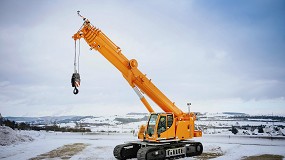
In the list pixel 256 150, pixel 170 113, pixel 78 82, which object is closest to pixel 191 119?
pixel 170 113

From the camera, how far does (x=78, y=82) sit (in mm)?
12812

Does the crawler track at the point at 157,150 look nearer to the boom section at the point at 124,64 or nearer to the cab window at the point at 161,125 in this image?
the cab window at the point at 161,125

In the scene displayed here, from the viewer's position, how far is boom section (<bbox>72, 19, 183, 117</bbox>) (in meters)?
13.6

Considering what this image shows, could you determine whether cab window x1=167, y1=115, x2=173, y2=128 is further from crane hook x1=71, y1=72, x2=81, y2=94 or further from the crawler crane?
crane hook x1=71, y1=72, x2=81, y2=94

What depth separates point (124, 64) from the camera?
47.3 ft

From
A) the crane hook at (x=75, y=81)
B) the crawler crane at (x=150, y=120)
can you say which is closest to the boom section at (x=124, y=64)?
→ the crawler crane at (x=150, y=120)

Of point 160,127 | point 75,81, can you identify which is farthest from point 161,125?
point 75,81

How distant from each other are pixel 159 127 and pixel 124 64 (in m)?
3.88

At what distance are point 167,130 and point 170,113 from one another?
1035 mm

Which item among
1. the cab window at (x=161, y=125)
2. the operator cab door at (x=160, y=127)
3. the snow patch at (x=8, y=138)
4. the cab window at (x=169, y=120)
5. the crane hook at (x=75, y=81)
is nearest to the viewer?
the crane hook at (x=75, y=81)

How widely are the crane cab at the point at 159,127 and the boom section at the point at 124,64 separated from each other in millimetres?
744

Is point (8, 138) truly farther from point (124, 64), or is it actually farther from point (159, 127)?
point (159, 127)

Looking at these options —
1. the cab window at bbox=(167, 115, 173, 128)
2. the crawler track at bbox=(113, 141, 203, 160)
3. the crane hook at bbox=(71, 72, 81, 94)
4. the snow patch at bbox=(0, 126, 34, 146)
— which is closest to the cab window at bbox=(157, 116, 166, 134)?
the cab window at bbox=(167, 115, 173, 128)

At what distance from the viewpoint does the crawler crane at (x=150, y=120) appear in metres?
13.5
